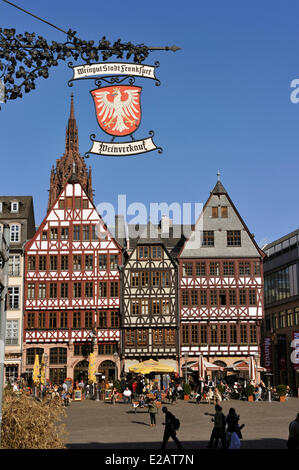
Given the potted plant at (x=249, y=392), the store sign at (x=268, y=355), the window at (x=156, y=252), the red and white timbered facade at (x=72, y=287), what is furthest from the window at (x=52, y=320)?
the potted plant at (x=249, y=392)

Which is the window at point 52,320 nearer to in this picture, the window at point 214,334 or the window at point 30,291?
the window at point 30,291

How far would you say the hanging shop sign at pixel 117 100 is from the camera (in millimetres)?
8672

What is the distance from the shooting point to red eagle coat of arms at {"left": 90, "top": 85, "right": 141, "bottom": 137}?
8766 millimetres

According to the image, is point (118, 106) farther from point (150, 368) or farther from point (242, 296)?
point (242, 296)

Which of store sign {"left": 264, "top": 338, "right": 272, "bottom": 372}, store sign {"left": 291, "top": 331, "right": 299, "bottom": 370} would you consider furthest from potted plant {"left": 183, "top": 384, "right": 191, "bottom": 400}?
store sign {"left": 291, "top": 331, "right": 299, "bottom": 370}

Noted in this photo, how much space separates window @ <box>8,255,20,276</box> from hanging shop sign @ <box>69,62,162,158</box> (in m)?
43.0

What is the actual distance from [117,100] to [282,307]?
1990 inches

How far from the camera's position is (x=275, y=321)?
2339 inches

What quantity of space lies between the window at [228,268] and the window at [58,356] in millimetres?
13620

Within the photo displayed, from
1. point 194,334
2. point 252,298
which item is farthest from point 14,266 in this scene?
point 252,298

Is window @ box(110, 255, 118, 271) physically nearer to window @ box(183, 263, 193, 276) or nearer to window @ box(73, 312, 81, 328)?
window @ box(73, 312, 81, 328)

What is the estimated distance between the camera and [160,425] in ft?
85.8
